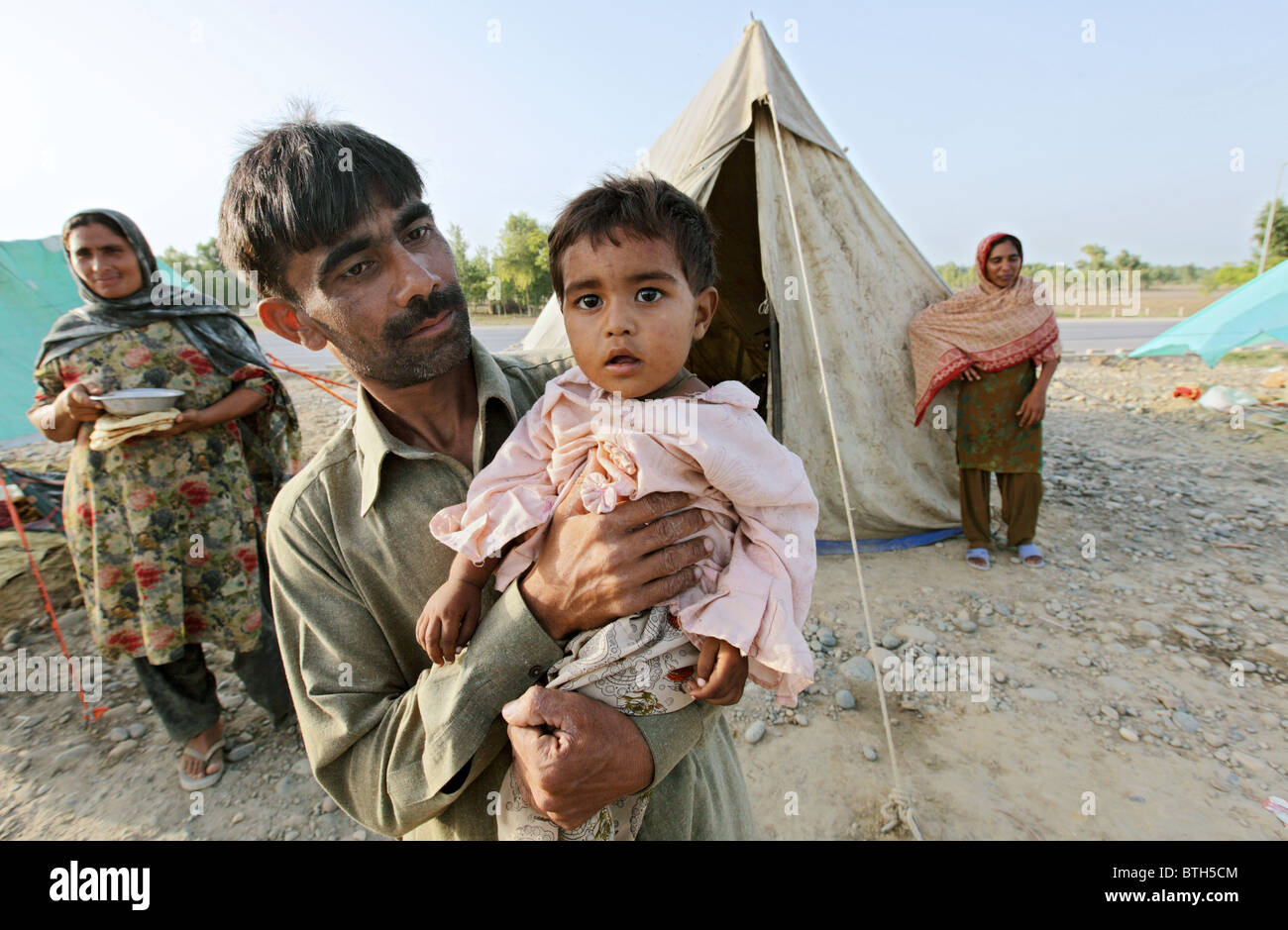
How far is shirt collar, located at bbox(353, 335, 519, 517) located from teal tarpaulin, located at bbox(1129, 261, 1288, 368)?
8.60 m

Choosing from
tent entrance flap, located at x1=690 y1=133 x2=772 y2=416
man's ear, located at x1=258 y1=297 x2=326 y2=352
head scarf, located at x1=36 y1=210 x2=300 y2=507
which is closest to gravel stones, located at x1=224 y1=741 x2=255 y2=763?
head scarf, located at x1=36 y1=210 x2=300 y2=507

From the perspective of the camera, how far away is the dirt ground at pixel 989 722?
259 centimetres

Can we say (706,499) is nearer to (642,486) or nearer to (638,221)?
(642,486)

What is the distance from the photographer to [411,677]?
1244mm

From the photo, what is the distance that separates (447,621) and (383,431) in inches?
15.4

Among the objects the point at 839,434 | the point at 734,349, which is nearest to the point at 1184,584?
the point at 839,434

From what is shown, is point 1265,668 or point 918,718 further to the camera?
point 1265,668

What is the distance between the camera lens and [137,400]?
267 centimetres

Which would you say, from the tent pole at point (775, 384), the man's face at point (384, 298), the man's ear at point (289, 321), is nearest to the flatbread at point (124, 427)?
the man's ear at point (289, 321)

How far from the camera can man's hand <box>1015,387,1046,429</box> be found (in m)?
4.35

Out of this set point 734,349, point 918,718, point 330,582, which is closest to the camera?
point 330,582

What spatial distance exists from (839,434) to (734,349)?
235cm

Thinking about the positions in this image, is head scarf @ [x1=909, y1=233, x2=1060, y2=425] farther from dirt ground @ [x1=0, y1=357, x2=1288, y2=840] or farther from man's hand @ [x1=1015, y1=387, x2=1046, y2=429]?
dirt ground @ [x1=0, y1=357, x2=1288, y2=840]

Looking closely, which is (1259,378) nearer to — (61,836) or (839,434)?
(839,434)
